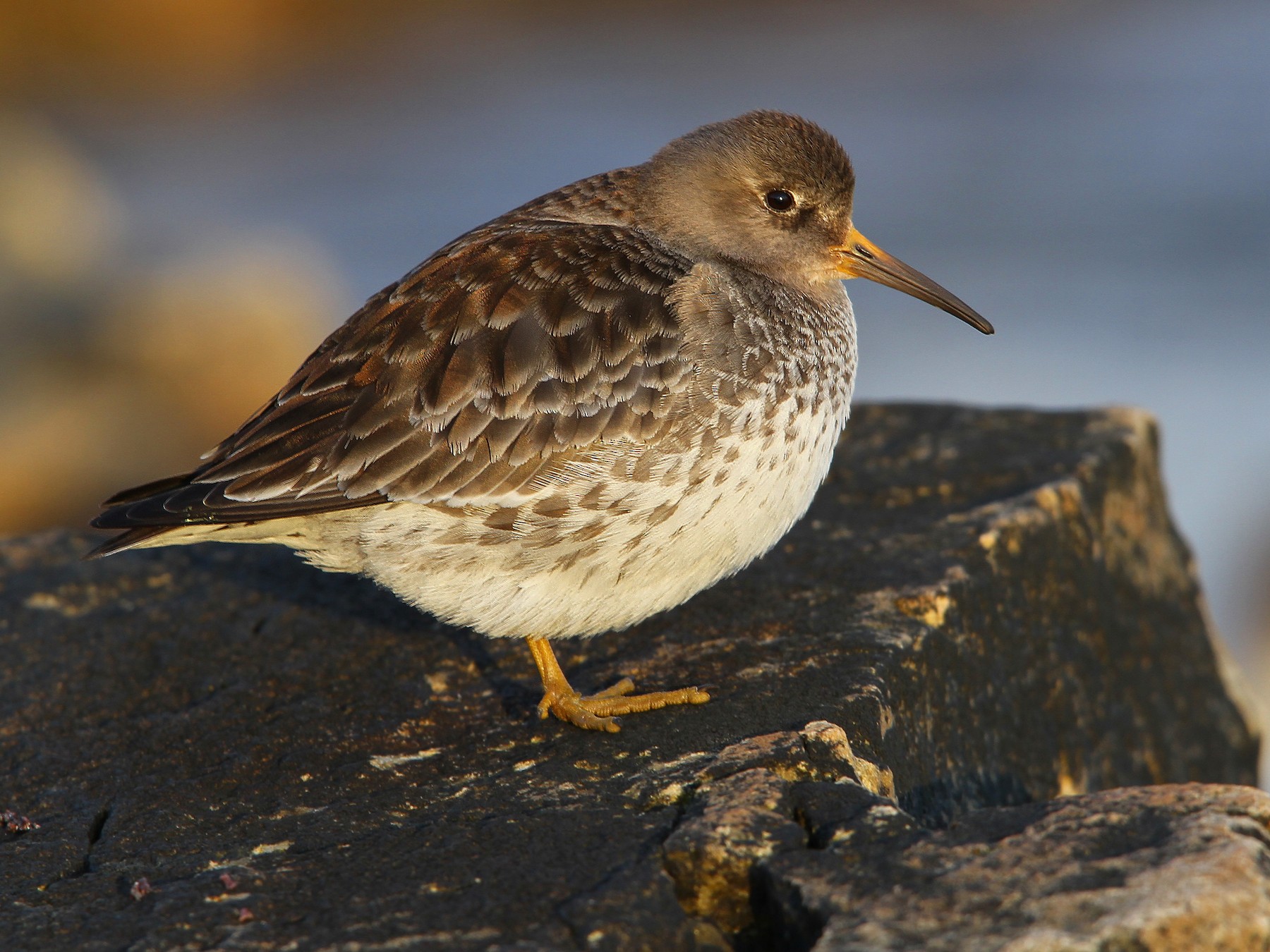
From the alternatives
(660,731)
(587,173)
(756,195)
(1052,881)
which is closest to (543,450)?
(660,731)

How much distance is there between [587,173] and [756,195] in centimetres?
1327

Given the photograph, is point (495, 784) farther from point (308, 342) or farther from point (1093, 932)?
point (308, 342)

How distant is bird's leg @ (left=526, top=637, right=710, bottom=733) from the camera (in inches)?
185

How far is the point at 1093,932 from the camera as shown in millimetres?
2871

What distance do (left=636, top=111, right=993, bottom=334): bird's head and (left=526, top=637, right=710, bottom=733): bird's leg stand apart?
1811 mm

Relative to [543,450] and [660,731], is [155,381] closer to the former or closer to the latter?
[543,450]

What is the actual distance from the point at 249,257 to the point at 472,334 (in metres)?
9.41

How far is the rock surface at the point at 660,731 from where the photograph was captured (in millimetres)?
3418

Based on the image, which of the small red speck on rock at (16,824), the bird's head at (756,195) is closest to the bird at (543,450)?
the bird's head at (756,195)

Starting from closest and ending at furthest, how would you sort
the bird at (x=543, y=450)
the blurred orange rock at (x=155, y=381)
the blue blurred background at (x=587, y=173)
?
1. the bird at (x=543, y=450)
2. the blurred orange rock at (x=155, y=381)
3. the blue blurred background at (x=587, y=173)

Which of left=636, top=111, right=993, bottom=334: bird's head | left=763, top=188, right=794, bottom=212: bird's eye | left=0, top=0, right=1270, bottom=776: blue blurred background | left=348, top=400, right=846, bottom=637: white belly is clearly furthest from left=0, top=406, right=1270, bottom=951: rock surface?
left=0, top=0, right=1270, bottom=776: blue blurred background

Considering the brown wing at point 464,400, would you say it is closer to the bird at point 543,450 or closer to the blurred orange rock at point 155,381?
the bird at point 543,450

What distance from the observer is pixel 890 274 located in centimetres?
588

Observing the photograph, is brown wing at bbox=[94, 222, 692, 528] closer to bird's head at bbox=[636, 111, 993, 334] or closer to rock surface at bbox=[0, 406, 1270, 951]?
bird's head at bbox=[636, 111, 993, 334]
